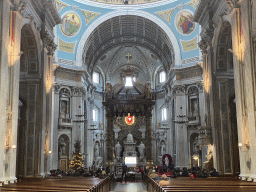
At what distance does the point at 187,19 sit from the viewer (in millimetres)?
29812

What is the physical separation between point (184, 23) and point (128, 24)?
6125 millimetres

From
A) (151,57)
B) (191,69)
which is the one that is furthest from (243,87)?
(151,57)

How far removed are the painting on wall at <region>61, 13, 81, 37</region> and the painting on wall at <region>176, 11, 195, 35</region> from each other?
9274 millimetres

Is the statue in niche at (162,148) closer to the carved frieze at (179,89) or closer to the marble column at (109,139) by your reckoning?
the marble column at (109,139)

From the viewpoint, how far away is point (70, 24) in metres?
30.4

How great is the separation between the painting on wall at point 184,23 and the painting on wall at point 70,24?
9.27m

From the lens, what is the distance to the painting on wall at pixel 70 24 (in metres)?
29.9

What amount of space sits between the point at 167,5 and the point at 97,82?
1471 cm

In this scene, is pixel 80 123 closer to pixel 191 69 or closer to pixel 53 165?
pixel 53 165

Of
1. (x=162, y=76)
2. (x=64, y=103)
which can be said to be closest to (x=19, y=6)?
(x=64, y=103)

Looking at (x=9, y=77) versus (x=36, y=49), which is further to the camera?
(x=36, y=49)

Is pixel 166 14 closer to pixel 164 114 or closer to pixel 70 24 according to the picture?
pixel 70 24

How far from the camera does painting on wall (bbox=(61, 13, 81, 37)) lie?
98.0ft

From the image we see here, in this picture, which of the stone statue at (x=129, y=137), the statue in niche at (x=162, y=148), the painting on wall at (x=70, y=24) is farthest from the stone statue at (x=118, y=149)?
the painting on wall at (x=70, y=24)
